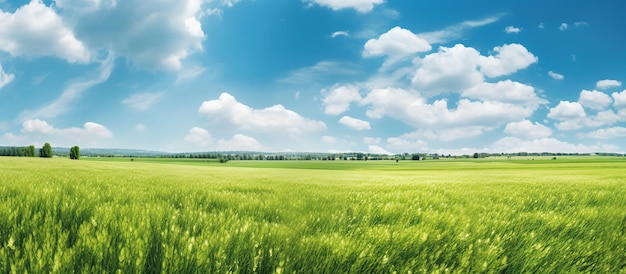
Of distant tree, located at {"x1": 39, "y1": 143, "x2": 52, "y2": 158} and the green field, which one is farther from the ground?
distant tree, located at {"x1": 39, "y1": 143, "x2": 52, "y2": 158}

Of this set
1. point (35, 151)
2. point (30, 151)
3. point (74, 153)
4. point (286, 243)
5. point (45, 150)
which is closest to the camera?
point (286, 243)

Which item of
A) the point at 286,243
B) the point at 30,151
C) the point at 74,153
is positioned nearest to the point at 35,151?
the point at 30,151

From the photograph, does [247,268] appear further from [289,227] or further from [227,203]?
[227,203]

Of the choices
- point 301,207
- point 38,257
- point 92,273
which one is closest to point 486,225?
point 301,207

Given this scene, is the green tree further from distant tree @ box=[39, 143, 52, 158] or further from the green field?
the green field

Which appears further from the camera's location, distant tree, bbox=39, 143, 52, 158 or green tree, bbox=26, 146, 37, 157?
green tree, bbox=26, 146, 37, 157

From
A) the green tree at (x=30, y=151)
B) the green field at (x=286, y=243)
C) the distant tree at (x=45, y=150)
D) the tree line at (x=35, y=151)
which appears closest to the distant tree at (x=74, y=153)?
the tree line at (x=35, y=151)

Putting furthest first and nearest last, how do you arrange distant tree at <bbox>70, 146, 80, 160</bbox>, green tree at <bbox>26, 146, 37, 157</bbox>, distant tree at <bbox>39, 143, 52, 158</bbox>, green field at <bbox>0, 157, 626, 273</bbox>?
1. green tree at <bbox>26, 146, 37, 157</bbox>
2. distant tree at <bbox>70, 146, 80, 160</bbox>
3. distant tree at <bbox>39, 143, 52, 158</bbox>
4. green field at <bbox>0, 157, 626, 273</bbox>

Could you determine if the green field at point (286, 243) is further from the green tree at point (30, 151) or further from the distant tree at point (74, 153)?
the green tree at point (30, 151)

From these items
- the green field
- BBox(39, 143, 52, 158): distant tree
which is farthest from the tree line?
the green field

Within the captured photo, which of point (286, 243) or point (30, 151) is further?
point (30, 151)

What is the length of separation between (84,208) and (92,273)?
8.78ft

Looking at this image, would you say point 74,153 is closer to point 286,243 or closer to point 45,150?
point 45,150

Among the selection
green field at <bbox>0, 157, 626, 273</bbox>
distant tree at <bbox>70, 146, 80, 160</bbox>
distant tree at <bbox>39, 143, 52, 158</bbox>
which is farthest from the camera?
distant tree at <bbox>70, 146, 80, 160</bbox>
